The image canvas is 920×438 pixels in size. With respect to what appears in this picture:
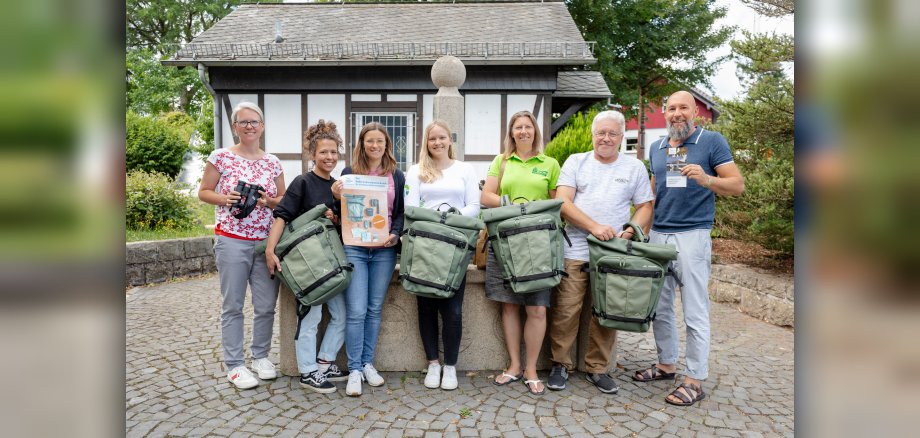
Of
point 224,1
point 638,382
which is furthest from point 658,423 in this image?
point 224,1

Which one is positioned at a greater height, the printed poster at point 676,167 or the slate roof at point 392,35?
the slate roof at point 392,35

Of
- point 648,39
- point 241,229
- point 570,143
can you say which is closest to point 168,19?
point 648,39

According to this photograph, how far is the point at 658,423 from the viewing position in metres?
3.35

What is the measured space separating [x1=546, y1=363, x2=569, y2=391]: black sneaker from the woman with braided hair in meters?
1.48

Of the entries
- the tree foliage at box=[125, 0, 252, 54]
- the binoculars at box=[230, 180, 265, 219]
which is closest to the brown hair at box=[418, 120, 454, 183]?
Result: the binoculars at box=[230, 180, 265, 219]

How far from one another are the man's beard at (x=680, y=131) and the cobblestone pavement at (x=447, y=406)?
175 cm

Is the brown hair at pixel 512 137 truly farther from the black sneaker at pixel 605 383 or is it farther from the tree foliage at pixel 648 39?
the tree foliage at pixel 648 39

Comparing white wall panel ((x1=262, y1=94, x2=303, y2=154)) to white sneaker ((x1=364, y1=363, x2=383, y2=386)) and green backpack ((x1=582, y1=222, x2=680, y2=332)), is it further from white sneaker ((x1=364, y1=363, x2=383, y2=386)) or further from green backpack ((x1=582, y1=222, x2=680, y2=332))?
green backpack ((x1=582, y1=222, x2=680, y2=332))

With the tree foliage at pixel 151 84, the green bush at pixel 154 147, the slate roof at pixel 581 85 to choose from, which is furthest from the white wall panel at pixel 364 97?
the tree foliage at pixel 151 84

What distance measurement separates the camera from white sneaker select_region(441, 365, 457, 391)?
382 centimetres

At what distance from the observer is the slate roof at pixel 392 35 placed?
11.9m

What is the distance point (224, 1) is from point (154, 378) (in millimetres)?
31240

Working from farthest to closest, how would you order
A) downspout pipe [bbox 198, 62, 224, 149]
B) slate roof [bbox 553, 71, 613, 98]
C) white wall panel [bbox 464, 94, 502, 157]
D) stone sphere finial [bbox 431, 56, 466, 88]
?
slate roof [bbox 553, 71, 613, 98]
white wall panel [bbox 464, 94, 502, 157]
downspout pipe [bbox 198, 62, 224, 149]
stone sphere finial [bbox 431, 56, 466, 88]
